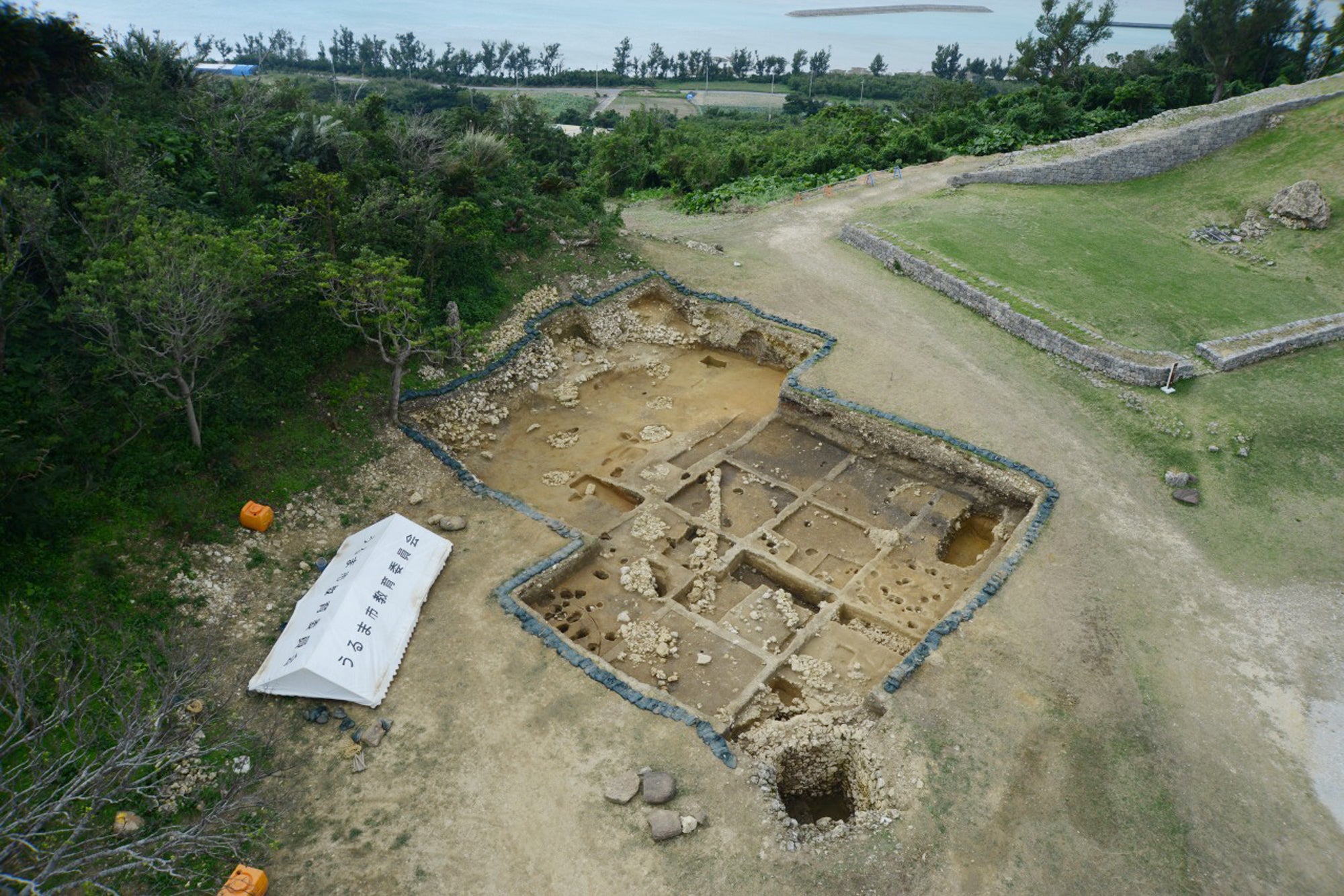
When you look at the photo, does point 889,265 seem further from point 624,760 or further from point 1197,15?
point 1197,15

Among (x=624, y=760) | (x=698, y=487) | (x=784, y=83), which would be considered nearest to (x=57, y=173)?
(x=698, y=487)

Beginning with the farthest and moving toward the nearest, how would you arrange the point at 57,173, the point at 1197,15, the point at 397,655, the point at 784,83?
the point at 784,83 → the point at 1197,15 → the point at 57,173 → the point at 397,655

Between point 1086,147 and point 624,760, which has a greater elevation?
point 1086,147

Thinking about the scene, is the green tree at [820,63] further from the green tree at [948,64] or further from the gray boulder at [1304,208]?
the gray boulder at [1304,208]

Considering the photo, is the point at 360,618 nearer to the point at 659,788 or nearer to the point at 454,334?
the point at 659,788

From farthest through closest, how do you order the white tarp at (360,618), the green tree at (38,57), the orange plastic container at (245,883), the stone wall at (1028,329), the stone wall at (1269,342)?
1. the stone wall at (1269,342)
2. the stone wall at (1028,329)
3. the green tree at (38,57)
4. the white tarp at (360,618)
5. the orange plastic container at (245,883)

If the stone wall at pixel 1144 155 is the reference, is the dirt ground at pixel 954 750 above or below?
below

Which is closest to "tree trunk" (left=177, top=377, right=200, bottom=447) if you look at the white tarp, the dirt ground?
the dirt ground

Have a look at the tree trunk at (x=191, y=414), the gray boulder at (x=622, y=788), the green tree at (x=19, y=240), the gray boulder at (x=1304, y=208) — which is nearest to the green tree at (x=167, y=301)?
the tree trunk at (x=191, y=414)
